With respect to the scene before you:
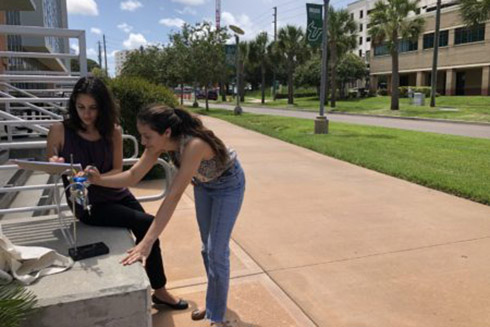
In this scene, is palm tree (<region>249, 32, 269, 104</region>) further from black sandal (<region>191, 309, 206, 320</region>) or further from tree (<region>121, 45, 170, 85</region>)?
black sandal (<region>191, 309, 206, 320</region>)

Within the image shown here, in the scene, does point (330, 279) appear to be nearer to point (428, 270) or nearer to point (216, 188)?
point (428, 270)

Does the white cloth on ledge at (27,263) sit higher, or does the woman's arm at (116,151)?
the woman's arm at (116,151)

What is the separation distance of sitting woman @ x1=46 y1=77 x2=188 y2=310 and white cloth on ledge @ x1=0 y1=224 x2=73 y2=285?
2.10 feet

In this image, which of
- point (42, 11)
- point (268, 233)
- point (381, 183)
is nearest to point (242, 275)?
point (268, 233)

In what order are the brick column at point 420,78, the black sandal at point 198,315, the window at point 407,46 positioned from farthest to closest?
the window at point 407,46 < the brick column at point 420,78 < the black sandal at point 198,315

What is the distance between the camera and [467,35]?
4328 cm

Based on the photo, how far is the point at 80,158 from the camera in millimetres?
3229

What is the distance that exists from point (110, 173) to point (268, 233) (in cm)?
227

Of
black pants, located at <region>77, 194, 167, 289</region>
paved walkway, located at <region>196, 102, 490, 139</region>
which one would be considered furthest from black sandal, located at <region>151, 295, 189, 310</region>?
paved walkway, located at <region>196, 102, 490, 139</region>

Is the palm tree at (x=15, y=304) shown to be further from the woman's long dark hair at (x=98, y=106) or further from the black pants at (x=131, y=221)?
the woman's long dark hair at (x=98, y=106)

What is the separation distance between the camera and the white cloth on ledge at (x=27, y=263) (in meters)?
2.33

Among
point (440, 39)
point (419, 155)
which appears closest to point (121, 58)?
point (440, 39)

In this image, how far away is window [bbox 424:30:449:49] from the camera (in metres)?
45.9

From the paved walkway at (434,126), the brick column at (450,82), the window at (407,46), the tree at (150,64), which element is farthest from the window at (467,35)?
the tree at (150,64)
